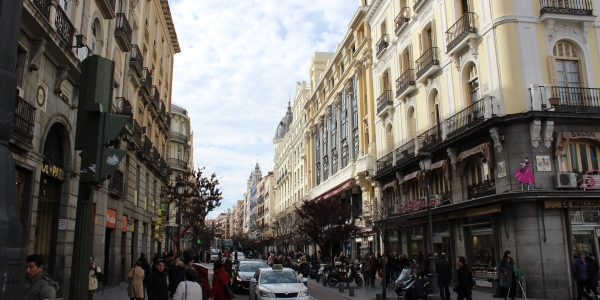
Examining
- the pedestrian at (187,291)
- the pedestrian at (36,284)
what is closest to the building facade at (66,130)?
the pedestrian at (187,291)

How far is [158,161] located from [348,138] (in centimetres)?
1695

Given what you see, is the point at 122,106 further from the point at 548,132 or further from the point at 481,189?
the point at 548,132

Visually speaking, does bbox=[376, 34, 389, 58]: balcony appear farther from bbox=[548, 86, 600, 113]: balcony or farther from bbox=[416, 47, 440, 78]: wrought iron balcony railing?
bbox=[548, 86, 600, 113]: balcony

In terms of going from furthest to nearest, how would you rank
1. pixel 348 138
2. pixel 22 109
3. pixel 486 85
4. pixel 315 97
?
pixel 315 97, pixel 348 138, pixel 486 85, pixel 22 109

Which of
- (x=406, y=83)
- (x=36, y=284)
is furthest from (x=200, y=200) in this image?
(x=36, y=284)

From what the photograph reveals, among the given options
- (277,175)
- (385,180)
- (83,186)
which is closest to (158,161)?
(385,180)

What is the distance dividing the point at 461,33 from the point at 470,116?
4.02 meters

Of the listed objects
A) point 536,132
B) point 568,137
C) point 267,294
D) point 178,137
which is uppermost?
point 178,137

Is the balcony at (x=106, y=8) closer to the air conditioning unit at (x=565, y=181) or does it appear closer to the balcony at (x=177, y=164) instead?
the air conditioning unit at (x=565, y=181)

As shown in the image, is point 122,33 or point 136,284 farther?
point 122,33

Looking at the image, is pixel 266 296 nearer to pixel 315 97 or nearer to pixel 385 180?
pixel 385 180

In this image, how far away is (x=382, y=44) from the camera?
111 ft

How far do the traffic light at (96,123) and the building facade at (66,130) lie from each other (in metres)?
4.75

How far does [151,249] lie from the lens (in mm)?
34625
